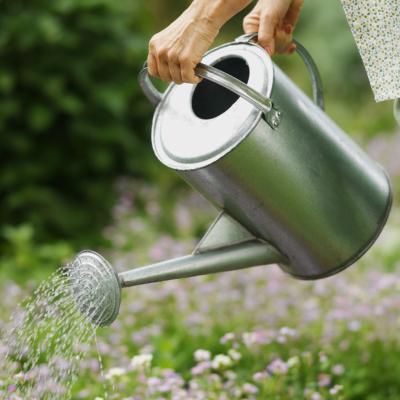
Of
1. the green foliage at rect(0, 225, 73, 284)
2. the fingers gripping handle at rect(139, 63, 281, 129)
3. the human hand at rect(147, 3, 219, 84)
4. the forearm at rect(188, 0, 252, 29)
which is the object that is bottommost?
the green foliage at rect(0, 225, 73, 284)

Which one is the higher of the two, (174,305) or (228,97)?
(228,97)

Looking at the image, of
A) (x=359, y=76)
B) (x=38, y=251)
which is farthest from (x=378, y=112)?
(x=38, y=251)

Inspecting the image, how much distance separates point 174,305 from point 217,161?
1.39 meters

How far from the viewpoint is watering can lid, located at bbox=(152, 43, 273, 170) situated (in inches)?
67.3

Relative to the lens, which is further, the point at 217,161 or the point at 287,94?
the point at 287,94

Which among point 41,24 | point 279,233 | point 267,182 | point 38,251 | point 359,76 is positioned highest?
point 267,182

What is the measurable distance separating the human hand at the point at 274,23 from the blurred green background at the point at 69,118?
2.06 m

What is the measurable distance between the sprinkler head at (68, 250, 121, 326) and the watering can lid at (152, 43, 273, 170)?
0.85 ft

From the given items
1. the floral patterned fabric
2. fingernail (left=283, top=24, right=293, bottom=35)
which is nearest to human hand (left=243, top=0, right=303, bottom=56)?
fingernail (left=283, top=24, right=293, bottom=35)

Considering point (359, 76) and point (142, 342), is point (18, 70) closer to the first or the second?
point (142, 342)

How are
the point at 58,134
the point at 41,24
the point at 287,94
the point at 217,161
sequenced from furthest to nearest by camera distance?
1. the point at 58,134
2. the point at 41,24
3. the point at 287,94
4. the point at 217,161

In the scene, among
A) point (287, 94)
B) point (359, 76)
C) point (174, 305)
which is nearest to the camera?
point (287, 94)

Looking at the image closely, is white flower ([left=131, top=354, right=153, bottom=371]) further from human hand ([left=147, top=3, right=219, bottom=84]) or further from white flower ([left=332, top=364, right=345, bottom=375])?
human hand ([left=147, top=3, right=219, bottom=84])

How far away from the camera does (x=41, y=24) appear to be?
4035mm
